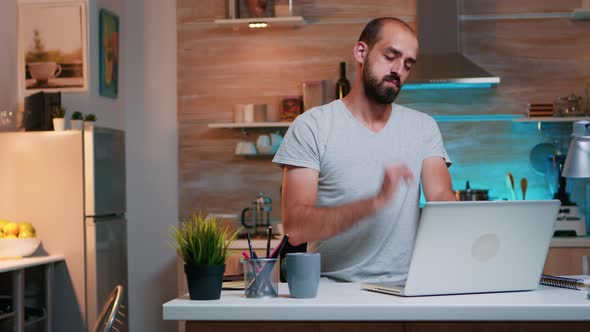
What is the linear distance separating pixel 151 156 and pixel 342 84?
132 cm

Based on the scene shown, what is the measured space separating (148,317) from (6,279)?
1.09m

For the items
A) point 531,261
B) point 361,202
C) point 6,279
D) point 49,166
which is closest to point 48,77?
point 49,166

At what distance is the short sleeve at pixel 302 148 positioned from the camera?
234 centimetres

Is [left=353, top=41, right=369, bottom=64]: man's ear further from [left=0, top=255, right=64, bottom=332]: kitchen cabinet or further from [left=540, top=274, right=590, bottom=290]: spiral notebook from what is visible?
[left=0, top=255, right=64, bottom=332]: kitchen cabinet

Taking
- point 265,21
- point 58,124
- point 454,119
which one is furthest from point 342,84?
point 58,124

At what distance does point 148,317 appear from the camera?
537cm

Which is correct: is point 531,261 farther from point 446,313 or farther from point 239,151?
point 239,151

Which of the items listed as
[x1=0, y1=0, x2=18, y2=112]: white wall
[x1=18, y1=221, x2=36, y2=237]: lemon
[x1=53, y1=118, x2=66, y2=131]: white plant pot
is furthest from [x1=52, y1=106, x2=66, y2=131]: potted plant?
[x1=18, y1=221, x2=36, y2=237]: lemon

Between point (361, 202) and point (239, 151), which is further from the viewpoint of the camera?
point (239, 151)

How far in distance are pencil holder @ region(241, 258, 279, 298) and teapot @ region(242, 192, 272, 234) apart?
10.3ft

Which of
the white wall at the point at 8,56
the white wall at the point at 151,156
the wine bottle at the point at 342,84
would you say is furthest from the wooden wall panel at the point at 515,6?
the white wall at the point at 8,56

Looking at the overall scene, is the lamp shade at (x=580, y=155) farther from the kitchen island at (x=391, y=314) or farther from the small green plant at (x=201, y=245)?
the small green plant at (x=201, y=245)

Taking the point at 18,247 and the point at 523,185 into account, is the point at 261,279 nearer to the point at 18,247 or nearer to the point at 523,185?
the point at 18,247

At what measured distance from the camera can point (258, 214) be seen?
17.2 feet
